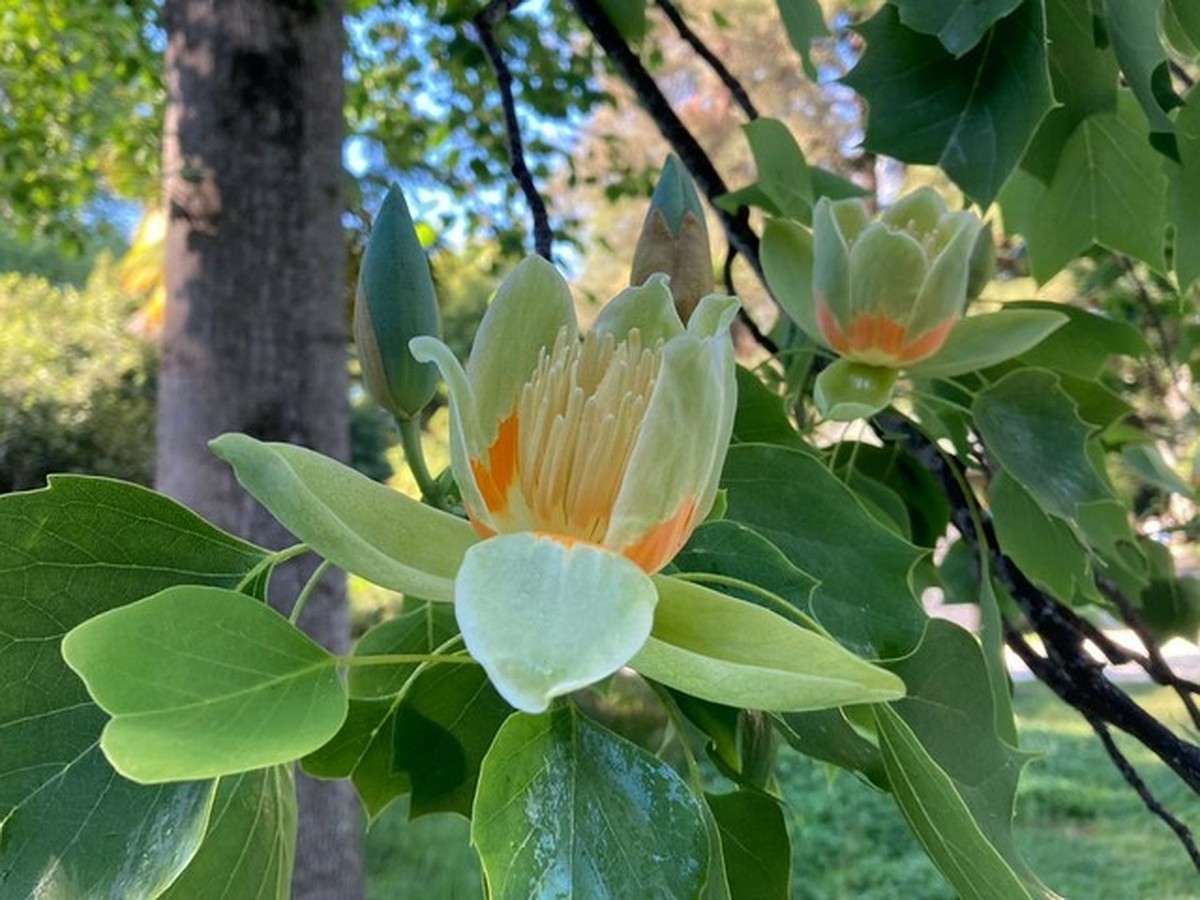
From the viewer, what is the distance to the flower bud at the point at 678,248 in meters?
0.50

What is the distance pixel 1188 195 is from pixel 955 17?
249 mm

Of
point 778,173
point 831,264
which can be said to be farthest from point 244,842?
point 778,173

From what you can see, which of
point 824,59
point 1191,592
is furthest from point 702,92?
point 1191,592

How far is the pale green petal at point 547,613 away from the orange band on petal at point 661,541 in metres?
0.02

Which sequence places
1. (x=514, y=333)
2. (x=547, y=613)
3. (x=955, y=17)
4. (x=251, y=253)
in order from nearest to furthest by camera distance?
(x=547, y=613), (x=514, y=333), (x=955, y=17), (x=251, y=253)

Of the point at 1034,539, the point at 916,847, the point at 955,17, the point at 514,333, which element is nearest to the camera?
the point at 514,333

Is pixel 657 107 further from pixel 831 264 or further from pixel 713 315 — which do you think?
pixel 713 315

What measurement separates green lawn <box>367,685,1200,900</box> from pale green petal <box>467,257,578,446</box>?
2445 mm

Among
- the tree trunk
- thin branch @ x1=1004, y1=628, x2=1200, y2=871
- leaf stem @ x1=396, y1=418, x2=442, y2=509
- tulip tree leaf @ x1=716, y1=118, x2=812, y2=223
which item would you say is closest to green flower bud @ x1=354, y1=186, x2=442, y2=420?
leaf stem @ x1=396, y1=418, x2=442, y2=509

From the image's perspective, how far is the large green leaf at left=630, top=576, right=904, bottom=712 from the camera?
29 cm

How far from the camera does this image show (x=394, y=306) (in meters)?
0.46

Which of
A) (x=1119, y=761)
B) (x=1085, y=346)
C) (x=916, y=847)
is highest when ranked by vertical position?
(x=1085, y=346)

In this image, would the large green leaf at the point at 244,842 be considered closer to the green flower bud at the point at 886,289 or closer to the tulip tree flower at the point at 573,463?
the tulip tree flower at the point at 573,463

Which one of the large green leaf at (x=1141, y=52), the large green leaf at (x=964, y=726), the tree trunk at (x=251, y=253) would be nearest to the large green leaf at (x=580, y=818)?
the large green leaf at (x=964, y=726)
